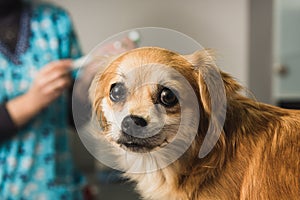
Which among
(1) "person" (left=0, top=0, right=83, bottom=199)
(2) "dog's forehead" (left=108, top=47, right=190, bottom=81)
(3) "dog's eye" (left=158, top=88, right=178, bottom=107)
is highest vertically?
(2) "dog's forehead" (left=108, top=47, right=190, bottom=81)

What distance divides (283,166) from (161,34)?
92 millimetres

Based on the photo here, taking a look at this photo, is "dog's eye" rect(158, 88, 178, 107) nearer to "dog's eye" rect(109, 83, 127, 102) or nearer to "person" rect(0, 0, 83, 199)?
"dog's eye" rect(109, 83, 127, 102)

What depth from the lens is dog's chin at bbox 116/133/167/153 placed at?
0.75ft

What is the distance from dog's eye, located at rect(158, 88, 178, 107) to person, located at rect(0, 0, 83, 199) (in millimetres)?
211

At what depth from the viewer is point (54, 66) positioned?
17.0 inches

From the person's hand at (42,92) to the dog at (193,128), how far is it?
0.58 ft

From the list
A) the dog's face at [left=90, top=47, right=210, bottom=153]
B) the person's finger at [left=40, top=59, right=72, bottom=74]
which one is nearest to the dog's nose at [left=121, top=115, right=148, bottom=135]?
the dog's face at [left=90, top=47, right=210, bottom=153]

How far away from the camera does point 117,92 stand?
0.23 metres

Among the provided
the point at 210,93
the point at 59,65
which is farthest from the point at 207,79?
the point at 59,65

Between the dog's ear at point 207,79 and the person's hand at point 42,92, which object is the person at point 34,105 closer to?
the person's hand at point 42,92

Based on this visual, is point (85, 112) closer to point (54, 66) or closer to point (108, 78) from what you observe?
point (108, 78)

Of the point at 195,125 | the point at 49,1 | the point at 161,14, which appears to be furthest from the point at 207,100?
the point at 49,1

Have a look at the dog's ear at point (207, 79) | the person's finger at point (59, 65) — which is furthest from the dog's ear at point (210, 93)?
the person's finger at point (59, 65)

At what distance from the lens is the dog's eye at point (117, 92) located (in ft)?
0.76
